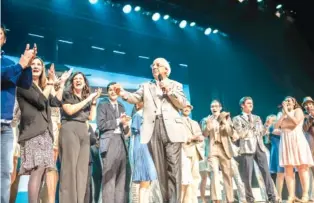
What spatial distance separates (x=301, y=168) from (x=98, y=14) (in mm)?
4026

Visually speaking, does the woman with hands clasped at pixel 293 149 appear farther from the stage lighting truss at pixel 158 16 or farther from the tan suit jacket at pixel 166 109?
the stage lighting truss at pixel 158 16

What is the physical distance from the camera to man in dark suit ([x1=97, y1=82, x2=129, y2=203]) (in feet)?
13.0

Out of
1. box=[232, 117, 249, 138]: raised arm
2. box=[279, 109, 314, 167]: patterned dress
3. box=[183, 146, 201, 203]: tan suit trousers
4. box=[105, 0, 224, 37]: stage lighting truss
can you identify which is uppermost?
box=[105, 0, 224, 37]: stage lighting truss

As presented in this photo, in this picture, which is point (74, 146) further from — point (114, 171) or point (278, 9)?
point (278, 9)

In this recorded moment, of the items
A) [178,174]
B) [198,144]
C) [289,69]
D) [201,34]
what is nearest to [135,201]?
[198,144]

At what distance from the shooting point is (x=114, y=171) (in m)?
4.00

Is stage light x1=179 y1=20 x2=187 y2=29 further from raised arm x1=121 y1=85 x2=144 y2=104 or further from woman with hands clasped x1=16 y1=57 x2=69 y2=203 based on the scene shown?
woman with hands clasped x1=16 y1=57 x2=69 y2=203

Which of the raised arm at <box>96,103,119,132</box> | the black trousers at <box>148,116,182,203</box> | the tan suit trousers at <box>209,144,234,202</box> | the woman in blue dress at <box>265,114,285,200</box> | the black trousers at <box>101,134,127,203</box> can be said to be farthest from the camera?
the woman in blue dress at <box>265,114,285,200</box>

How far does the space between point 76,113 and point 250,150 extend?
9.15 ft

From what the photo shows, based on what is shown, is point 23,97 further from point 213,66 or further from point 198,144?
point 213,66

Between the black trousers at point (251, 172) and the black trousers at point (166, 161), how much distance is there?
7.44ft

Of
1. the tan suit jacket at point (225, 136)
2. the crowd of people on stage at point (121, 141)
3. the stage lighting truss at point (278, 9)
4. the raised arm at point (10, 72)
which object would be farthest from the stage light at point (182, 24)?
the raised arm at point (10, 72)

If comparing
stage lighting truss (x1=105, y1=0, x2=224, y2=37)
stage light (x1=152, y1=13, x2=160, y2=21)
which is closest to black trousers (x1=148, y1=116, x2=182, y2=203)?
stage lighting truss (x1=105, y1=0, x2=224, y2=37)

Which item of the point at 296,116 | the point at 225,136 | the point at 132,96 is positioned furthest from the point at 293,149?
the point at 132,96
